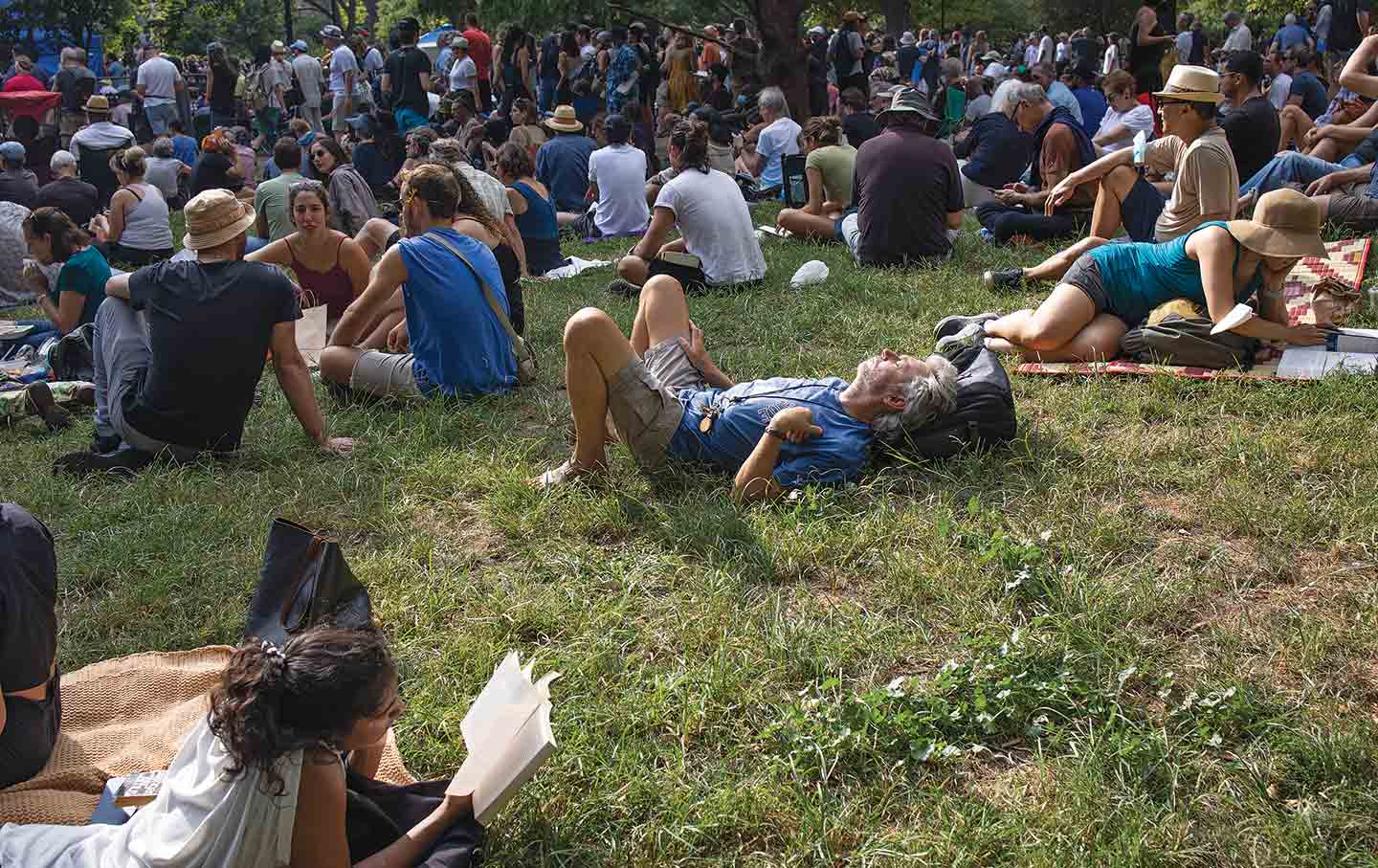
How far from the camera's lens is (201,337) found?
5375 millimetres

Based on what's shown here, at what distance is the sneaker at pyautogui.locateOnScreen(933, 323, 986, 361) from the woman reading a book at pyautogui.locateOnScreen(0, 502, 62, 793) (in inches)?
141

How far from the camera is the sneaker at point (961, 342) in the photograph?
5418mm

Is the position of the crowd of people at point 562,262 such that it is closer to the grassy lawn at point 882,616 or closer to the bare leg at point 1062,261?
the bare leg at point 1062,261

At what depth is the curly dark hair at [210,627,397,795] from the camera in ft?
7.91

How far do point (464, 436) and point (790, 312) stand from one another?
2.45m

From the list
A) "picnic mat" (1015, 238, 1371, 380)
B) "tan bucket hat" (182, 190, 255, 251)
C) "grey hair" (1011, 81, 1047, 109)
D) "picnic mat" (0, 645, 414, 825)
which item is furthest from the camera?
"grey hair" (1011, 81, 1047, 109)

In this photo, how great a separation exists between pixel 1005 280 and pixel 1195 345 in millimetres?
2001

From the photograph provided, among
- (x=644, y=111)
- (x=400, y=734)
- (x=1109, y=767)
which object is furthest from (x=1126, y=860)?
(x=644, y=111)

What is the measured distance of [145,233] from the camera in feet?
36.4

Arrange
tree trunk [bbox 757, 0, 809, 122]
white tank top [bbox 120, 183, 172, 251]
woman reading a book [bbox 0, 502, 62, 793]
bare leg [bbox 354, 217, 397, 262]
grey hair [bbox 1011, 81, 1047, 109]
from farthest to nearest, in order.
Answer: tree trunk [bbox 757, 0, 809, 122] → white tank top [bbox 120, 183, 172, 251] → grey hair [bbox 1011, 81, 1047, 109] → bare leg [bbox 354, 217, 397, 262] → woman reading a book [bbox 0, 502, 62, 793]

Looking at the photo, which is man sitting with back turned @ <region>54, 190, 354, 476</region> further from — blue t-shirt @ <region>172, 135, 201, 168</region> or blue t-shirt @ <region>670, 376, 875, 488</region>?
blue t-shirt @ <region>172, 135, 201, 168</region>

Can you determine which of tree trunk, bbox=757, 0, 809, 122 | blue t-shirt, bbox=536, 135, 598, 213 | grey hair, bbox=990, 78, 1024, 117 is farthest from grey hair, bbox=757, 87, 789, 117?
grey hair, bbox=990, 78, 1024, 117

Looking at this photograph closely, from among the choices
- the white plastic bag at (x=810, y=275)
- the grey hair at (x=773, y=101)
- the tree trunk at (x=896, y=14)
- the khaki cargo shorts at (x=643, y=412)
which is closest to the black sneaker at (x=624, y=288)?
the white plastic bag at (x=810, y=275)

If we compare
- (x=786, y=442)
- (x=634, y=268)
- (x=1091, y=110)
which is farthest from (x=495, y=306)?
(x=1091, y=110)
